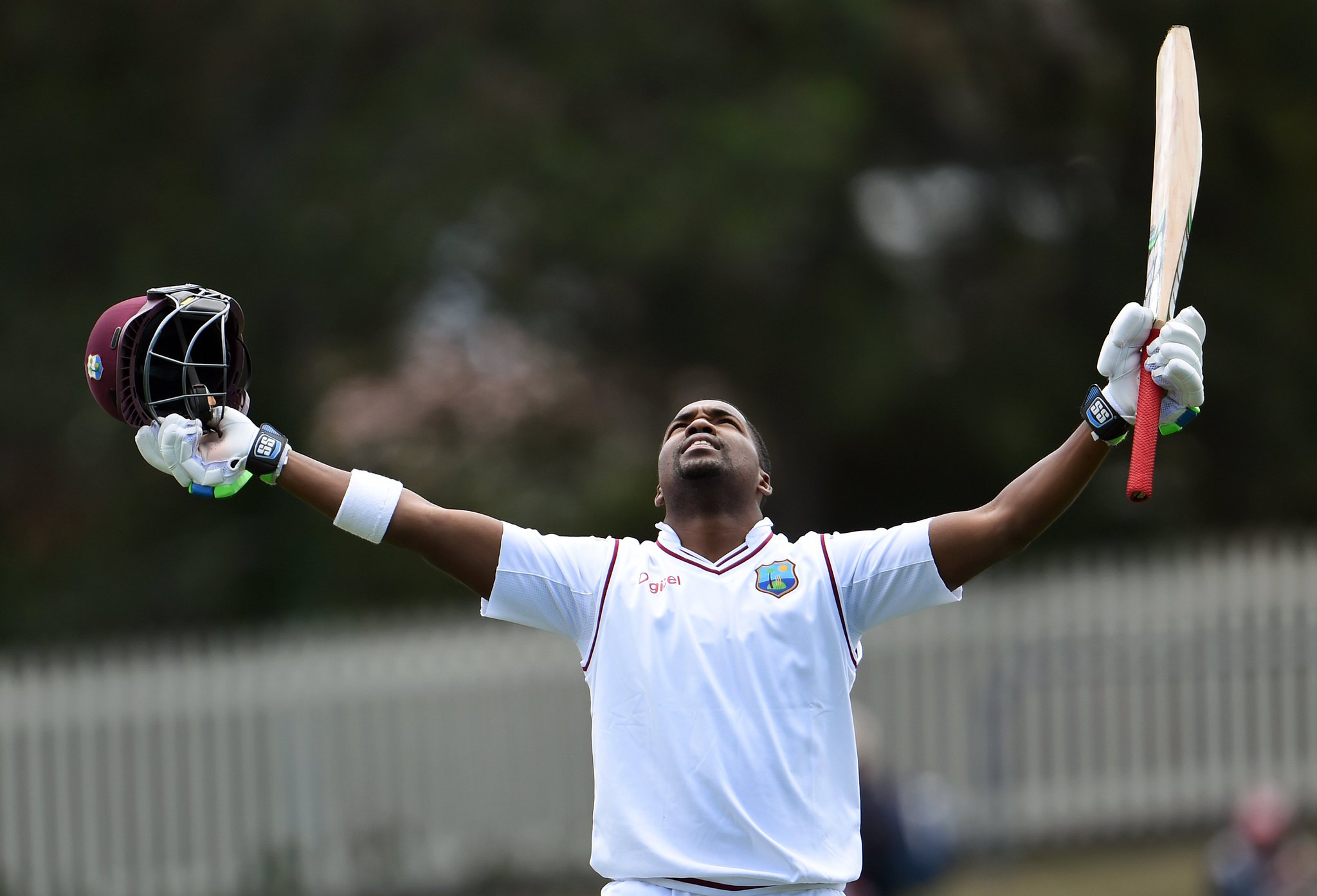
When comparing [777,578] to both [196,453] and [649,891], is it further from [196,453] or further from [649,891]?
[196,453]

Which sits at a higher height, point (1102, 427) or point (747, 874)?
point (1102, 427)

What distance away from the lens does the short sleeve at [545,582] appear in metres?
4.36

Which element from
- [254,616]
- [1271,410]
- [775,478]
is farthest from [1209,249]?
[254,616]

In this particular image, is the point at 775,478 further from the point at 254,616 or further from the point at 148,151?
the point at 148,151

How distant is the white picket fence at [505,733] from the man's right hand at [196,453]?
280 inches

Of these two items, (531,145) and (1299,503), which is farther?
(1299,503)

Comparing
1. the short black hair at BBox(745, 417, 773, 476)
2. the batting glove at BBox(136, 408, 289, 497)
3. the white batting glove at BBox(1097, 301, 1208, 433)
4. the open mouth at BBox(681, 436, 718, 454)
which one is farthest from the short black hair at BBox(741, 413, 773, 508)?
the batting glove at BBox(136, 408, 289, 497)

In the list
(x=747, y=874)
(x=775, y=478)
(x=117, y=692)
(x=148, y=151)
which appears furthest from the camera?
(x=775, y=478)

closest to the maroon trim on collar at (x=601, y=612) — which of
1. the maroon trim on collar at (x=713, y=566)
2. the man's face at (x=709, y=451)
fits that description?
the maroon trim on collar at (x=713, y=566)

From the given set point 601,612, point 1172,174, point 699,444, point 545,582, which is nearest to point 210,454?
point 545,582

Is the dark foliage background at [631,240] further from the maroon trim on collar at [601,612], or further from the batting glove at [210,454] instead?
the batting glove at [210,454]

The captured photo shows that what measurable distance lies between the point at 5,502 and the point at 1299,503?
1242cm

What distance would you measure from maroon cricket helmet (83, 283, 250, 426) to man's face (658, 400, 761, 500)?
44.5 inches

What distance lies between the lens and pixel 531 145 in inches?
547
